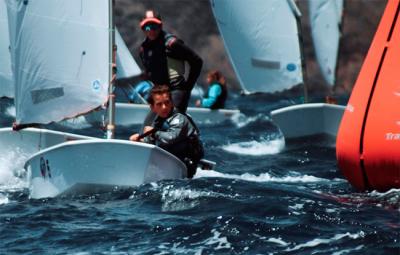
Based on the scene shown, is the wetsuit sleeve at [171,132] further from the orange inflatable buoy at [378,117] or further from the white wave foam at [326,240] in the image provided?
the white wave foam at [326,240]

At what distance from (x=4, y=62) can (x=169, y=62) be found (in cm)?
455

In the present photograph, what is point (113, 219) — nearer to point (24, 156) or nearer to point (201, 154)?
point (201, 154)

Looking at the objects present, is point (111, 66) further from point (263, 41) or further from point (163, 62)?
point (263, 41)

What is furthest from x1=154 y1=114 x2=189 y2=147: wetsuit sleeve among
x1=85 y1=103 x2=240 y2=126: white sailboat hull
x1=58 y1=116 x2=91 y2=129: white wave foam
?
x1=85 y1=103 x2=240 y2=126: white sailboat hull

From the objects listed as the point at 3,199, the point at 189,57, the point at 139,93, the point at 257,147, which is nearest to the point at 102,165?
the point at 3,199

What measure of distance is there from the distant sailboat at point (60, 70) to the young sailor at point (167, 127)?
27 cm

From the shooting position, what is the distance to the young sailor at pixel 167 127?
11750mm

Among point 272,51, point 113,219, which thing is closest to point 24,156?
point 113,219

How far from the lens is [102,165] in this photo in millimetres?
11383

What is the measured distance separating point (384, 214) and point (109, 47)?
11.5ft

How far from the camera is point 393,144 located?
10.8m

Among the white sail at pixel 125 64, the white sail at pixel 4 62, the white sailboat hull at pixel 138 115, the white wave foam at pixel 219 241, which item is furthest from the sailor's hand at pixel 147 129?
the white sail at pixel 125 64

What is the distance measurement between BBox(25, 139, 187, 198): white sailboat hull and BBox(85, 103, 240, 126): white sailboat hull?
9388 millimetres

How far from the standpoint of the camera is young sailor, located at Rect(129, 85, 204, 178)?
463 inches
